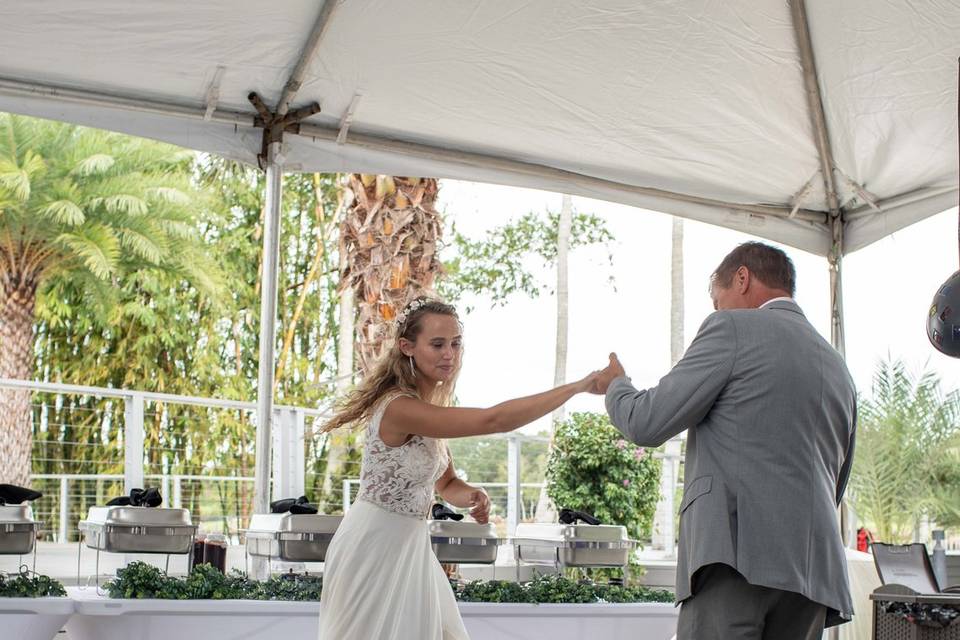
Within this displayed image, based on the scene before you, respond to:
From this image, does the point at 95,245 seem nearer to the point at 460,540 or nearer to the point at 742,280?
the point at 460,540

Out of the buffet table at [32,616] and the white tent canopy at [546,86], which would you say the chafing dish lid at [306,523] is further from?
the white tent canopy at [546,86]

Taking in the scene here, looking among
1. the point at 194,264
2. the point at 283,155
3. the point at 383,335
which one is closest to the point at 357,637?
the point at 283,155

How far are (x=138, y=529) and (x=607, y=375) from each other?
1.96 meters

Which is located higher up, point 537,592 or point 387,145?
point 387,145

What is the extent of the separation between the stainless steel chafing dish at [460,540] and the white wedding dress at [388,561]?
98 cm

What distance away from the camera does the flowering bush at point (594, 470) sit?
8.58 metres

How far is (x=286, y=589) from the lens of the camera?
4.00 m

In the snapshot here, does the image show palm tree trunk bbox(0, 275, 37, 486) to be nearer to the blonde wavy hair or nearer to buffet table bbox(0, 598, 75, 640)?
buffet table bbox(0, 598, 75, 640)

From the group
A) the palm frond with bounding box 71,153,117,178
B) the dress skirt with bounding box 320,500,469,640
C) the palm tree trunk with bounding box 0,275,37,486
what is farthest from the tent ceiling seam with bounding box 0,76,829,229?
the palm frond with bounding box 71,153,117,178

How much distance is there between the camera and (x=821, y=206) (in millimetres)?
5465

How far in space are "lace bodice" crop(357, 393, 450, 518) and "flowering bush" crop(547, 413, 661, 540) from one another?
5565 mm

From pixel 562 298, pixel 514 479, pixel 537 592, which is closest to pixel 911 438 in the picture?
pixel 562 298

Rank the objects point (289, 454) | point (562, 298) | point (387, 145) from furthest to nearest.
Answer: point (562, 298), point (289, 454), point (387, 145)

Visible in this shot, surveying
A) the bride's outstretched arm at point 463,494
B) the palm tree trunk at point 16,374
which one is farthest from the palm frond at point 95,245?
the bride's outstretched arm at point 463,494
